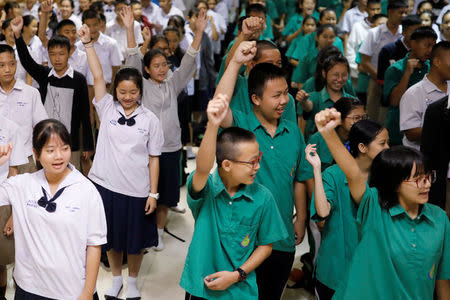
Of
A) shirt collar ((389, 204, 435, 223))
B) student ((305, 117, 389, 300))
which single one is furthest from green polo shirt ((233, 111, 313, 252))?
shirt collar ((389, 204, 435, 223))

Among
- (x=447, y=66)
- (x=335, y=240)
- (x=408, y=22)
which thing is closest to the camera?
(x=335, y=240)

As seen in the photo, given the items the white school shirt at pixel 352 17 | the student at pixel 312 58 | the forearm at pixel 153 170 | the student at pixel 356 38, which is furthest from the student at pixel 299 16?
the forearm at pixel 153 170

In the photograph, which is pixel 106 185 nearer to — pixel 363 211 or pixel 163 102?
pixel 163 102

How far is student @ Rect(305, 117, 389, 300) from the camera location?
7.63 ft

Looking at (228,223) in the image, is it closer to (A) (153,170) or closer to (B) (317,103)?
(A) (153,170)

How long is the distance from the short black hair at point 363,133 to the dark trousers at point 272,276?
1.93 feet

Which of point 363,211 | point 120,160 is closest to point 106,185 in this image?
point 120,160

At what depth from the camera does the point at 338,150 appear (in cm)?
197

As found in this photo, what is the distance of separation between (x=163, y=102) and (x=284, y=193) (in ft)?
4.78

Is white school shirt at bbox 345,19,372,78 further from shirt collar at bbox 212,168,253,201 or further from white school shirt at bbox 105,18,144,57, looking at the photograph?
shirt collar at bbox 212,168,253,201

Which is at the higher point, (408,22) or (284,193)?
(408,22)

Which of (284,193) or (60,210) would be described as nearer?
(60,210)

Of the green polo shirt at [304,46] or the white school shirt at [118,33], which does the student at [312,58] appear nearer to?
the green polo shirt at [304,46]

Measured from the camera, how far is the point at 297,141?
2.60 metres
